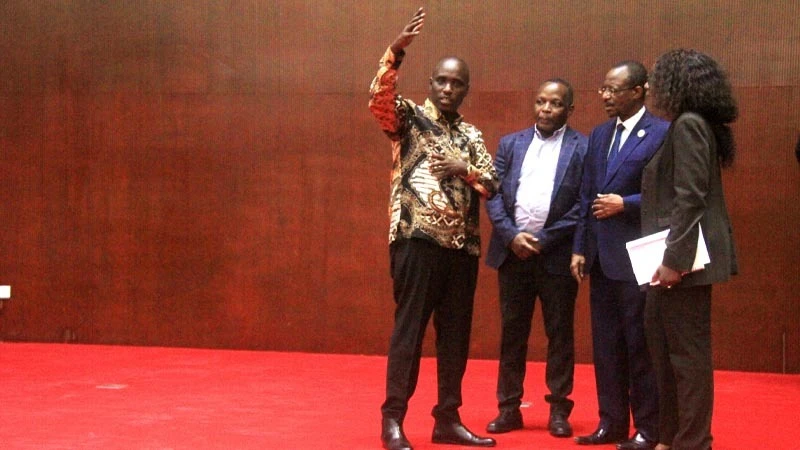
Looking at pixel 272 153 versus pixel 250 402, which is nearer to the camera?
pixel 250 402

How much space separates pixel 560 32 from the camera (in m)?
5.71

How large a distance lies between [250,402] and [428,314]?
3.82 feet

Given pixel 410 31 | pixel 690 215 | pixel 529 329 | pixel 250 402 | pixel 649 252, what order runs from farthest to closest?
pixel 250 402 → pixel 529 329 → pixel 410 31 → pixel 649 252 → pixel 690 215

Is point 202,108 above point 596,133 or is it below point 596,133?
above

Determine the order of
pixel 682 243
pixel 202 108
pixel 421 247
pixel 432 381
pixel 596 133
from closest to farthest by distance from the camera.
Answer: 1. pixel 682 243
2. pixel 421 247
3. pixel 596 133
4. pixel 432 381
5. pixel 202 108

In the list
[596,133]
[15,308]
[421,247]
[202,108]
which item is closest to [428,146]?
[421,247]

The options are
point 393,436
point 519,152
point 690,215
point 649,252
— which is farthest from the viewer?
point 519,152

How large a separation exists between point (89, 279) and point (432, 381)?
232cm

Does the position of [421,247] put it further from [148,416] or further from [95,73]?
[95,73]

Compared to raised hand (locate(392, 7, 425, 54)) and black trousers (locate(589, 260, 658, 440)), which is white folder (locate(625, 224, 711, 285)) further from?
raised hand (locate(392, 7, 425, 54))

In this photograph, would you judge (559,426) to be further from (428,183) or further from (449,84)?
(449,84)

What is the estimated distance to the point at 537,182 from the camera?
164 inches

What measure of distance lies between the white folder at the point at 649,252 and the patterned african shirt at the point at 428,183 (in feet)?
2.14

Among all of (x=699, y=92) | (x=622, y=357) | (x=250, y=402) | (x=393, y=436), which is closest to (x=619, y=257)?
(x=622, y=357)
